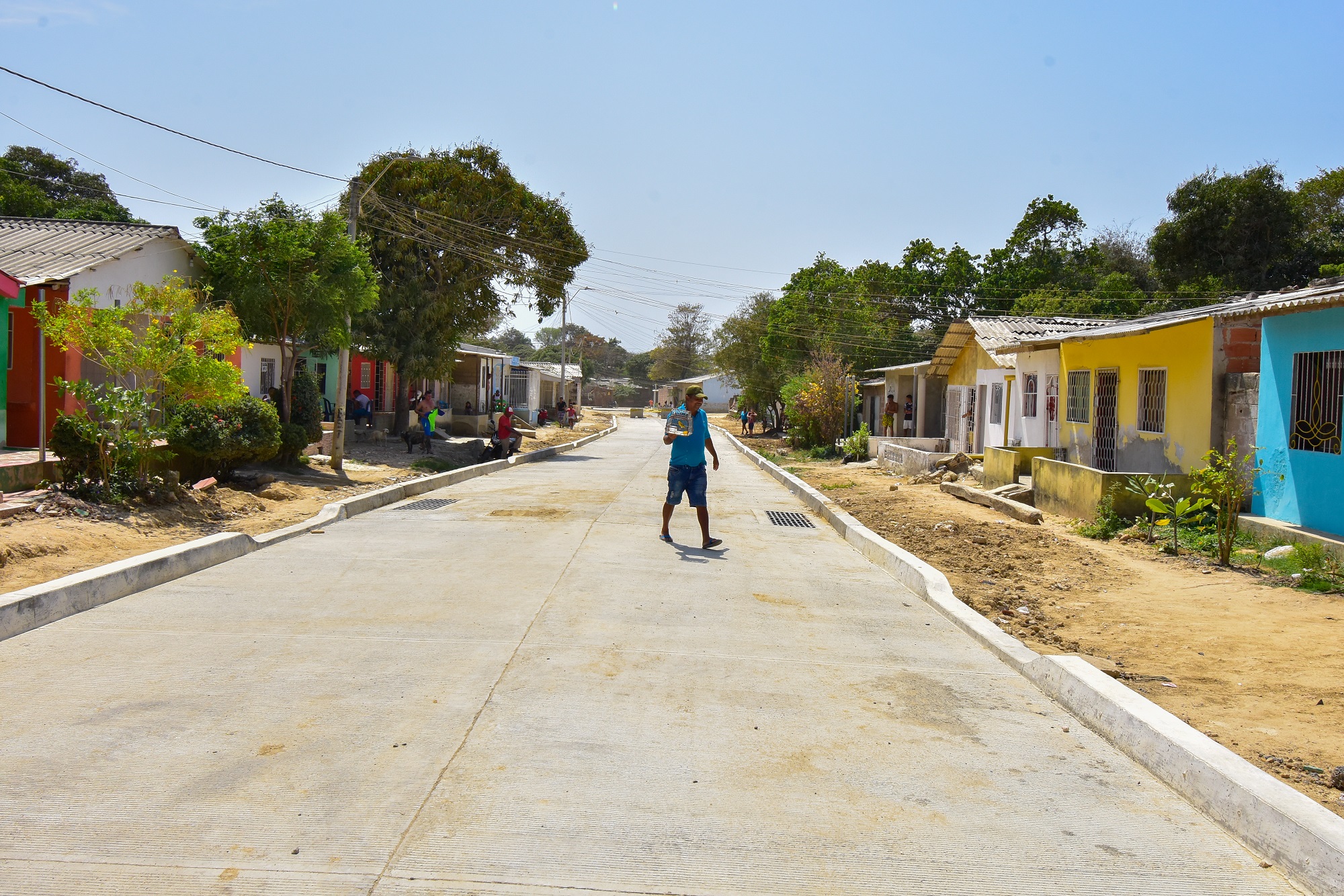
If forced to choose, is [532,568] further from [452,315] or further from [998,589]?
[452,315]

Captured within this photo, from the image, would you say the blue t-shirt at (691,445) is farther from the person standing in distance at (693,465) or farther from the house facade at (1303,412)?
the house facade at (1303,412)

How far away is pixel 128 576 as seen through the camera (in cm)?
737

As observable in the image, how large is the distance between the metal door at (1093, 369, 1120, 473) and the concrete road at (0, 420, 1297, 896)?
1171 centimetres

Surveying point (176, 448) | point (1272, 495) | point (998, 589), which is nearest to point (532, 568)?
point (998, 589)

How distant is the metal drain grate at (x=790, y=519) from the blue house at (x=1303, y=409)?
5.66 m

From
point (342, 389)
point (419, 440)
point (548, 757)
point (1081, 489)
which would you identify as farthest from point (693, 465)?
point (419, 440)

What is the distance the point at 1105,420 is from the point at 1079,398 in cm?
132

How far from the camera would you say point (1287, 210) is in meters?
32.7

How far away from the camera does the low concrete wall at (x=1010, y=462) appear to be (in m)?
18.8

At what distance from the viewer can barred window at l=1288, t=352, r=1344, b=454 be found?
36.0 ft

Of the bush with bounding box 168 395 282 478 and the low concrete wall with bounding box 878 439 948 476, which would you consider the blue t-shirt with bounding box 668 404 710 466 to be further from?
the low concrete wall with bounding box 878 439 948 476

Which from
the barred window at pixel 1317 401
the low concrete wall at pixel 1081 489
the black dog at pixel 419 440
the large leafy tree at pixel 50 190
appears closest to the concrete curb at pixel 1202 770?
the barred window at pixel 1317 401

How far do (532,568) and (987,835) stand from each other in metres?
5.76

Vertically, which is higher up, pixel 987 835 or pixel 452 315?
pixel 452 315
